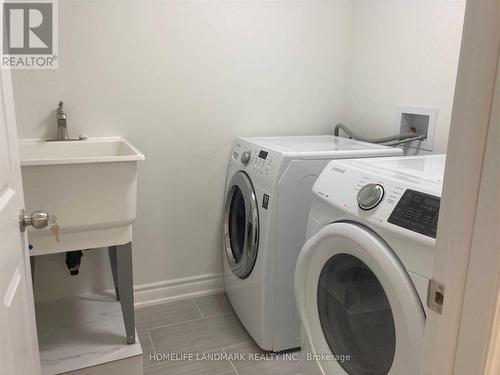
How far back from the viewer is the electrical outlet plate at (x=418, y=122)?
1827 millimetres

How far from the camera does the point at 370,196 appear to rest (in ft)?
3.61

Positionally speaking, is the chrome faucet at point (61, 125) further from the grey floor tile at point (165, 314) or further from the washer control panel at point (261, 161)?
the grey floor tile at point (165, 314)

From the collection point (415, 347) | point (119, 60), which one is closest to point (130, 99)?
point (119, 60)

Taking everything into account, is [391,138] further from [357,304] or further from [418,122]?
[357,304]

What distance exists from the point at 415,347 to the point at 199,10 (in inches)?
66.8

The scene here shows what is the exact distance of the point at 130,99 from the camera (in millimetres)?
1916

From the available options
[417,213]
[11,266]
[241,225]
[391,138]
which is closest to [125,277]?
[241,225]

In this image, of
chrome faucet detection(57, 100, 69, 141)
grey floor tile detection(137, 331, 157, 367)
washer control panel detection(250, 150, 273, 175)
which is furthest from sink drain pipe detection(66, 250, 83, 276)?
washer control panel detection(250, 150, 273, 175)

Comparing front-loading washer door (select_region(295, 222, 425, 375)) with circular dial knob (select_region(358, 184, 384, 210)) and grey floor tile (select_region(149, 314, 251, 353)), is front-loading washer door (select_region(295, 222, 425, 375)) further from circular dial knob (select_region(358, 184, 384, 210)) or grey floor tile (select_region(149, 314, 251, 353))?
grey floor tile (select_region(149, 314, 251, 353))

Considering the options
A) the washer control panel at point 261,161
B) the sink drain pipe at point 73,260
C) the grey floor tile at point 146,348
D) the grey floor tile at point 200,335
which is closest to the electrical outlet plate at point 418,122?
the washer control panel at point 261,161

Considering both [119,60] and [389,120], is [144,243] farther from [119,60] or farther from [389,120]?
[389,120]

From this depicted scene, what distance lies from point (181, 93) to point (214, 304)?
3.63ft

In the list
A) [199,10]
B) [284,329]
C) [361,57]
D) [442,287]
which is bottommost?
[284,329]

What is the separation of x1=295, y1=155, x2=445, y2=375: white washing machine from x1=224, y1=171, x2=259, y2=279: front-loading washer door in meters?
0.45
